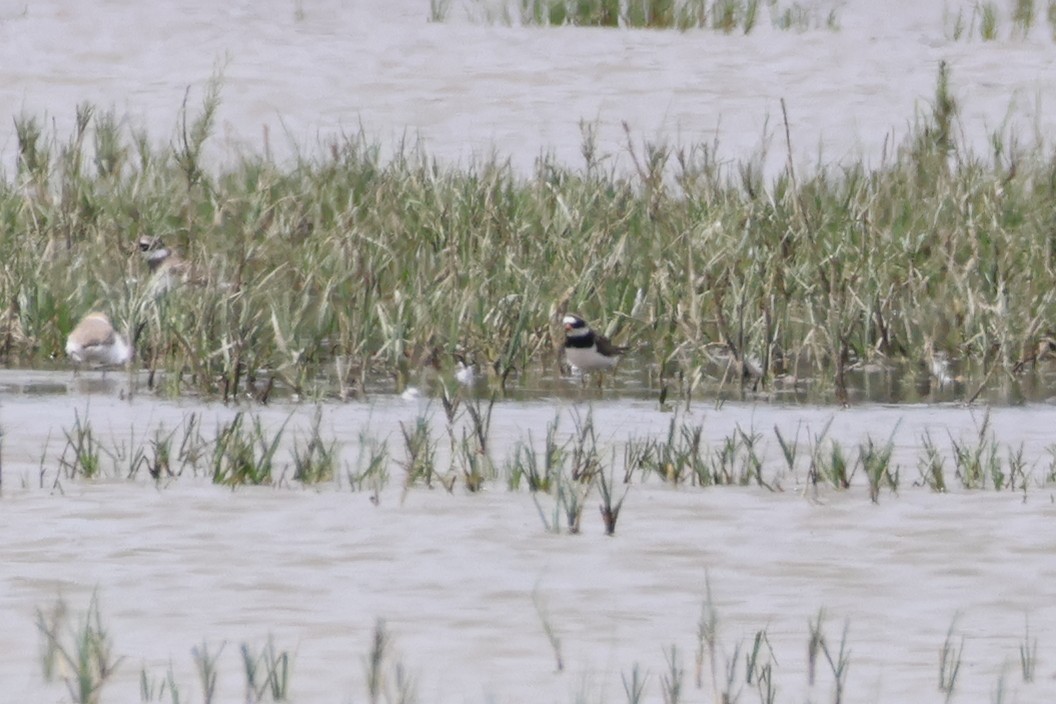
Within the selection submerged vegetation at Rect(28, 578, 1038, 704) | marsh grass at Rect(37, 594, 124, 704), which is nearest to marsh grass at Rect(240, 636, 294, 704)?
submerged vegetation at Rect(28, 578, 1038, 704)

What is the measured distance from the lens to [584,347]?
7.72 m

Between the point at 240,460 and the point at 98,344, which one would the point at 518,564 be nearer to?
the point at 240,460

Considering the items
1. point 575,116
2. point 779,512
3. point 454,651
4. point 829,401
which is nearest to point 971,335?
point 829,401

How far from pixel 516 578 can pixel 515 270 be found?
392cm

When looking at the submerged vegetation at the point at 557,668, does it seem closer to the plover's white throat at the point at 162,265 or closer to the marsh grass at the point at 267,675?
the marsh grass at the point at 267,675

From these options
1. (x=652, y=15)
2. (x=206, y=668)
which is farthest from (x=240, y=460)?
(x=652, y=15)

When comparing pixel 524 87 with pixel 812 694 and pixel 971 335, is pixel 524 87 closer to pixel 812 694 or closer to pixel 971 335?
pixel 971 335

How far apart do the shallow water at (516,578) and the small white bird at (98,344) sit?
1430mm

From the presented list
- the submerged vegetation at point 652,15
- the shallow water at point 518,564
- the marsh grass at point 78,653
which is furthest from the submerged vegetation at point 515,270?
the submerged vegetation at point 652,15

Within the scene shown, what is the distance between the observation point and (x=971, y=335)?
27.0 feet

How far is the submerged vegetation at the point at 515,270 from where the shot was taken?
7805 mm

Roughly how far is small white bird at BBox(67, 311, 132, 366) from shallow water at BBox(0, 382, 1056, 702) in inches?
56.3

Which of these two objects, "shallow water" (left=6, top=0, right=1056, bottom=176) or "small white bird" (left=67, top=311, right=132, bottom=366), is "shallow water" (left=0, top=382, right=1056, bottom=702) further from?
"shallow water" (left=6, top=0, right=1056, bottom=176)

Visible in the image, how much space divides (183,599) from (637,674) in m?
1.02
